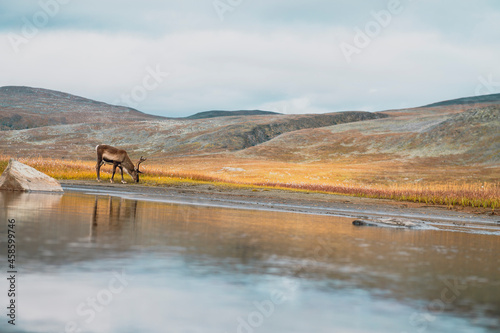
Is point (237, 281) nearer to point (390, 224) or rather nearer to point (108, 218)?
point (108, 218)

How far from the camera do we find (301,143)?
130 meters

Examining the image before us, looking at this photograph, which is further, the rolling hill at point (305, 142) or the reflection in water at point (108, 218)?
the rolling hill at point (305, 142)

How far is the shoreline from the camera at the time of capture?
29203mm

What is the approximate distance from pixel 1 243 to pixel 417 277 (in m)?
8.26

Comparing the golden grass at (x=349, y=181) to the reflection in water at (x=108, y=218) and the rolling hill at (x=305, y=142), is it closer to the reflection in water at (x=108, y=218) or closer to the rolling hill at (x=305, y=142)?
the rolling hill at (x=305, y=142)

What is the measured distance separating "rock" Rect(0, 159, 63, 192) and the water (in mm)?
14932

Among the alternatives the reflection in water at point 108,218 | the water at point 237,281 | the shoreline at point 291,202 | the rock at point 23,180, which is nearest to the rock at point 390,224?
the shoreline at point 291,202

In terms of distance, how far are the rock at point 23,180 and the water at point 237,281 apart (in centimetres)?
1493

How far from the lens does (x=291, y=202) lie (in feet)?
115

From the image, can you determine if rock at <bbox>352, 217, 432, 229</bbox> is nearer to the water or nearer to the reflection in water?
the water

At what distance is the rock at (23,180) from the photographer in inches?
1206

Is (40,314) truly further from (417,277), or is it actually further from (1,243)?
(417,277)

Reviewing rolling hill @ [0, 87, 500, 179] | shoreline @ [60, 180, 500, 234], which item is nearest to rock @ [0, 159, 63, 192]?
shoreline @ [60, 180, 500, 234]

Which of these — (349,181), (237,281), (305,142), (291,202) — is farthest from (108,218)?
(305,142)
